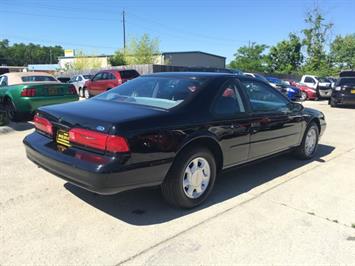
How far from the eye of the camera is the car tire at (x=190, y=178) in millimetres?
3629

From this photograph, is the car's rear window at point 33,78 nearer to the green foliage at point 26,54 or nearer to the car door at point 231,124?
the car door at point 231,124

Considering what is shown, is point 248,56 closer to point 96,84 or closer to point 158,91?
point 96,84

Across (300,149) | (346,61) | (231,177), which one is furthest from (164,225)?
(346,61)

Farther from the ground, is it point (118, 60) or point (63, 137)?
point (118, 60)

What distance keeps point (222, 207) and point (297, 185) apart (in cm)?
142

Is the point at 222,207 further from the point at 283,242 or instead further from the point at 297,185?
the point at 297,185

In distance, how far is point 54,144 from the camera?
12.3ft

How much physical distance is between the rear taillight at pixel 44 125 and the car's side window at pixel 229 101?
1855 millimetres

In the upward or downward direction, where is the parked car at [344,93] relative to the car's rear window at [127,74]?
downward

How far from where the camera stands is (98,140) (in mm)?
3246

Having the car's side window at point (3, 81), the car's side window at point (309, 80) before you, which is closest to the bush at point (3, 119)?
the car's side window at point (3, 81)

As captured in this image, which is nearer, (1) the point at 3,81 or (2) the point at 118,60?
(1) the point at 3,81

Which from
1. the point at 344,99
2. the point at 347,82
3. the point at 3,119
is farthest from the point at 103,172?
the point at 347,82

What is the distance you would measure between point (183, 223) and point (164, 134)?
93 cm
